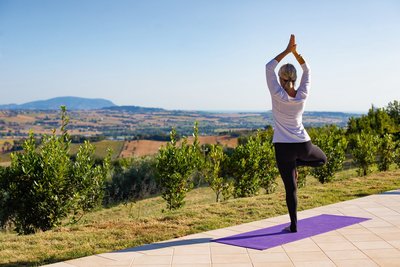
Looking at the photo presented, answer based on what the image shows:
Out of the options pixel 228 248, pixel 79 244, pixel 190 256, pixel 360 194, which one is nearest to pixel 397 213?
pixel 360 194

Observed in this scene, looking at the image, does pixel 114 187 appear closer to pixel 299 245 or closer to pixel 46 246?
pixel 46 246

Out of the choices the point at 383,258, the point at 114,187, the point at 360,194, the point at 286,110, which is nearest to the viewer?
the point at 383,258

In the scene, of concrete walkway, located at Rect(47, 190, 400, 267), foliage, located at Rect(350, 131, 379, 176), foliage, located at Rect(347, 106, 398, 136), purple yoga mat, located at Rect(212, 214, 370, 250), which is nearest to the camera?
concrete walkway, located at Rect(47, 190, 400, 267)

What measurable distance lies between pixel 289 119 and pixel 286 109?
0.41 ft

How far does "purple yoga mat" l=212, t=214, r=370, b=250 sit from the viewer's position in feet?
17.1

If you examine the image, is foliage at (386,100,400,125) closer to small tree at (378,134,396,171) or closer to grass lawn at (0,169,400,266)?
small tree at (378,134,396,171)

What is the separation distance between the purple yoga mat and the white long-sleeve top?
119 cm

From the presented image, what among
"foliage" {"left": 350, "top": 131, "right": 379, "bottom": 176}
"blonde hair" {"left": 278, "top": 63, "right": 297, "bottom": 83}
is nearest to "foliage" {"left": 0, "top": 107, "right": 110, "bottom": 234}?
"blonde hair" {"left": 278, "top": 63, "right": 297, "bottom": 83}

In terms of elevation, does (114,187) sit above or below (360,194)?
below

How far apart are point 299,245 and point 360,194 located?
188 inches

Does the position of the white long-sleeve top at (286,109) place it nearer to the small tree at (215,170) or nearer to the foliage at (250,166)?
the small tree at (215,170)

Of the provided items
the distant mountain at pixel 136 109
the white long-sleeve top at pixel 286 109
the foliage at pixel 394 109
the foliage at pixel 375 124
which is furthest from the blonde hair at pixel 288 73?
the distant mountain at pixel 136 109

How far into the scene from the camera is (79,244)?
5637mm

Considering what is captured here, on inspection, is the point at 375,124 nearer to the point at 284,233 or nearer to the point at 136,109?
the point at 284,233
